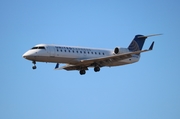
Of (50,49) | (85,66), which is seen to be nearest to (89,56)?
(85,66)

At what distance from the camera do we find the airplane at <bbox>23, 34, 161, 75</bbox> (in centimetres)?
4528

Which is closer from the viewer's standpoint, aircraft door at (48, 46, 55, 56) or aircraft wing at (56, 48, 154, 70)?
aircraft door at (48, 46, 55, 56)

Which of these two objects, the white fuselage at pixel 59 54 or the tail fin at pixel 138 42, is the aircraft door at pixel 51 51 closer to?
the white fuselage at pixel 59 54

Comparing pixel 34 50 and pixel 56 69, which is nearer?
pixel 34 50

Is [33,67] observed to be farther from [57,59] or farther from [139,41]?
[139,41]

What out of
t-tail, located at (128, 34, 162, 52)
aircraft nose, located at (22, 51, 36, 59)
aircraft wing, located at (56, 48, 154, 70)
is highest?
aircraft nose, located at (22, 51, 36, 59)

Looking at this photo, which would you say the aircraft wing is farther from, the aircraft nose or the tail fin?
the aircraft nose

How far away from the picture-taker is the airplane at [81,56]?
45281 millimetres

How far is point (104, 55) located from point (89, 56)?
2.17 m

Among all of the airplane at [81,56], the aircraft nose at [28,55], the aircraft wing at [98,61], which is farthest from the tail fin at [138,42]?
the aircraft nose at [28,55]

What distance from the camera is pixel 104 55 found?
163 ft

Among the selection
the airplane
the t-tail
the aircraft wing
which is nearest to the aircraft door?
the airplane

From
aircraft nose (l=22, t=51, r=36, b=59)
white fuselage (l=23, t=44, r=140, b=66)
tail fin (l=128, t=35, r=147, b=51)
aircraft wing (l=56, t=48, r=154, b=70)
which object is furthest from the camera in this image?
tail fin (l=128, t=35, r=147, b=51)

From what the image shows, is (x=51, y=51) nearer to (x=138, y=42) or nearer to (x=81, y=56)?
(x=81, y=56)
